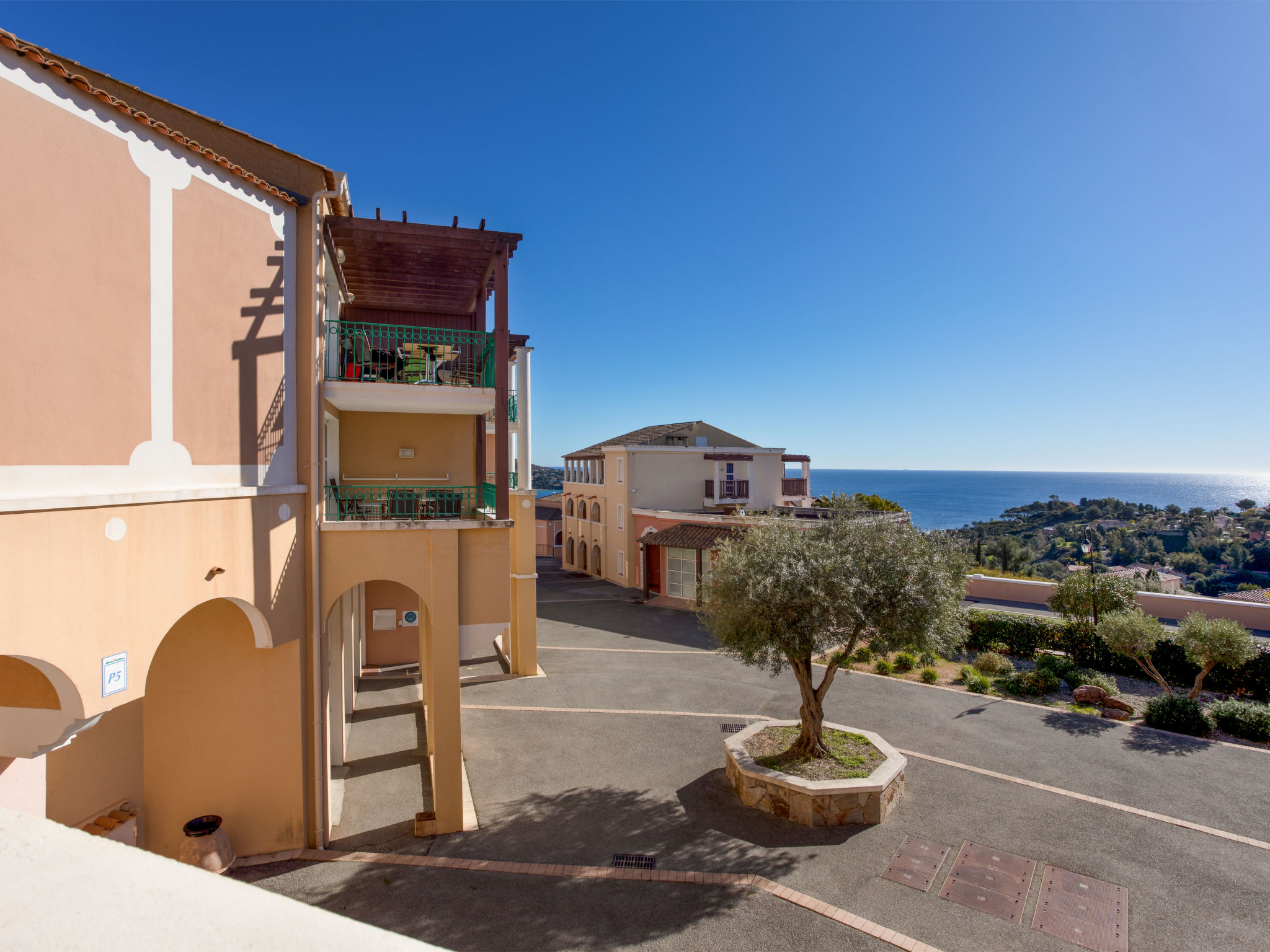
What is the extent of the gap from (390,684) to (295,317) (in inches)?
453

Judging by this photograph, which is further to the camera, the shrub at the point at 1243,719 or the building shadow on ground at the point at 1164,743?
the shrub at the point at 1243,719

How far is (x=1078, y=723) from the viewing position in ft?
47.5

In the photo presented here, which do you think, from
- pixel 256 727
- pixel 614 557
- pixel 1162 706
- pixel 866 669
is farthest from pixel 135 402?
pixel 614 557

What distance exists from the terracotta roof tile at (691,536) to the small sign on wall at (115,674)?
2153 centimetres

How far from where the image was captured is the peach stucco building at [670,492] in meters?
30.2

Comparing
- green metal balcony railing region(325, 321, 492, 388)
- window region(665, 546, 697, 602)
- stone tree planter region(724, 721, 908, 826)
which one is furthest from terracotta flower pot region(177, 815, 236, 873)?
window region(665, 546, 697, 602)

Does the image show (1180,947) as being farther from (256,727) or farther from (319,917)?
(256,727)

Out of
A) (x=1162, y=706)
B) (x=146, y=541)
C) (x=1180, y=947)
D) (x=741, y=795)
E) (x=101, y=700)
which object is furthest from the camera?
(x=1162, y=706)

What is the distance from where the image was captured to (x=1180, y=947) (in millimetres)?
7371

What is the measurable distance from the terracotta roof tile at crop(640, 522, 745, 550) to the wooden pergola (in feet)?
49.0

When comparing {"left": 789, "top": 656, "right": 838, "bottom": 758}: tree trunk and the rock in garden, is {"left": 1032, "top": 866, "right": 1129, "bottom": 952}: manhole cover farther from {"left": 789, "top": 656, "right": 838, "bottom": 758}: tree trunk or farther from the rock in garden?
the rock in garden

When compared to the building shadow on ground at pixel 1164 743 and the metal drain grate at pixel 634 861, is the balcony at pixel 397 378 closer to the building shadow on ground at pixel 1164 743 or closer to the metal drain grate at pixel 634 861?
the metal drain grate at pixel 634 861

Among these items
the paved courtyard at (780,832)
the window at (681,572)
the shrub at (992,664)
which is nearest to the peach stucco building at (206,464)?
the paved courtyard at (780,832)

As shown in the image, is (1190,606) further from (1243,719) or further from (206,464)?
(206,464)
